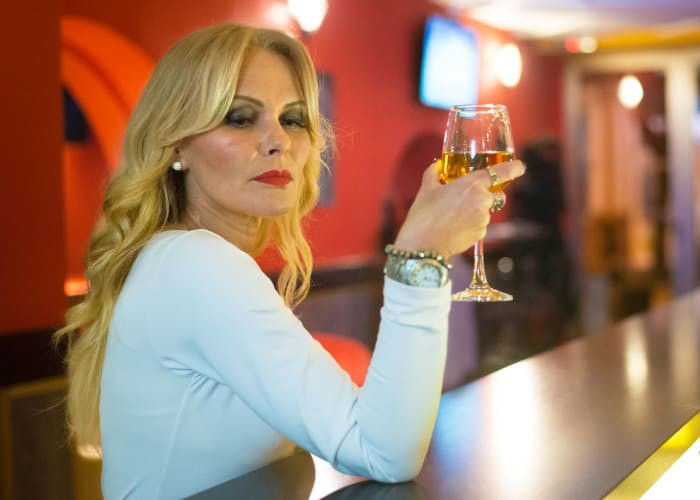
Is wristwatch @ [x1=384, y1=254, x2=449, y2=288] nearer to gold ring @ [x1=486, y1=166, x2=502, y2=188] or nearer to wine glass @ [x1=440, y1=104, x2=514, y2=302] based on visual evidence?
gold ring @ [x1=486, y1=166, x2=502, y2=188]

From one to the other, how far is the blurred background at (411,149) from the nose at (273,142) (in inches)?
21.7

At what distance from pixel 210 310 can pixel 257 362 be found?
9cm

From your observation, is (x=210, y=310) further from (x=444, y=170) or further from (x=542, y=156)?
(x=542, y=156)

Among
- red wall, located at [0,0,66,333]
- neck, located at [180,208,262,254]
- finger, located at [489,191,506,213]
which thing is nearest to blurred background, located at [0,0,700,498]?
red wall, located at [0,0,66,333]

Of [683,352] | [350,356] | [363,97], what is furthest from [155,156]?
[363,97]

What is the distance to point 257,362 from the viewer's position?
3.08 feet

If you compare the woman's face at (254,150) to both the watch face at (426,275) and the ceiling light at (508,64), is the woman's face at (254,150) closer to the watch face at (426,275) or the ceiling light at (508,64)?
the watch face at (426,275)

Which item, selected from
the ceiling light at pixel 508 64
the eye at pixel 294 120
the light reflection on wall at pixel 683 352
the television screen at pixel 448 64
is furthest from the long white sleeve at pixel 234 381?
the ceiling light at pixel 508 64

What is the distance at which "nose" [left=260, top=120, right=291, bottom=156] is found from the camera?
1.16 metres

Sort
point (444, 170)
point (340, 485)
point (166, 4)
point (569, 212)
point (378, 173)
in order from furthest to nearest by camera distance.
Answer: point (569, 212), point (378, 173), point (166, 4), point (444, 170), point (340, 485)

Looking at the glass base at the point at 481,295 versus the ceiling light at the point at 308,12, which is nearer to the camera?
the glass base at the point at 481,295

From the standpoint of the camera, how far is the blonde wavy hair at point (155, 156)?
1140mm

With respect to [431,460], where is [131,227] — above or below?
above

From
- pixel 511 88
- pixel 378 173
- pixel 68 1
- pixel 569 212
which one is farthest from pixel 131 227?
pixel 569 212
